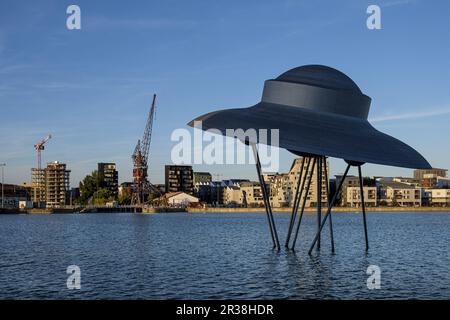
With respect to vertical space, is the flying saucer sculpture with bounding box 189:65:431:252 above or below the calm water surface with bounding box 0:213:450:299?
above

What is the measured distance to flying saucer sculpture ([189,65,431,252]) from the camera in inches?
1600

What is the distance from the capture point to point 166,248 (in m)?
63.1

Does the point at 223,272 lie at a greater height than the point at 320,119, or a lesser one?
lesser

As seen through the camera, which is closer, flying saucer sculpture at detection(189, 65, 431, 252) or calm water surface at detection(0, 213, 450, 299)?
calm water surface at detection(0, 213, 450, 299)

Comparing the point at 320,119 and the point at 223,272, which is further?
the point at 320,119

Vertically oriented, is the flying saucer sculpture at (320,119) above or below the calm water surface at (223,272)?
above

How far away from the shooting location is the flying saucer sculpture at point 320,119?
40.6m

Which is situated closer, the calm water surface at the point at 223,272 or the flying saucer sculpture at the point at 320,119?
the calm water surface at the point at 223,272

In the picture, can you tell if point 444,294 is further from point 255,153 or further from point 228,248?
point 228,248

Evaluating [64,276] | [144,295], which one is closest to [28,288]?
[64,276]

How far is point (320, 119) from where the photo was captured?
141 feet
